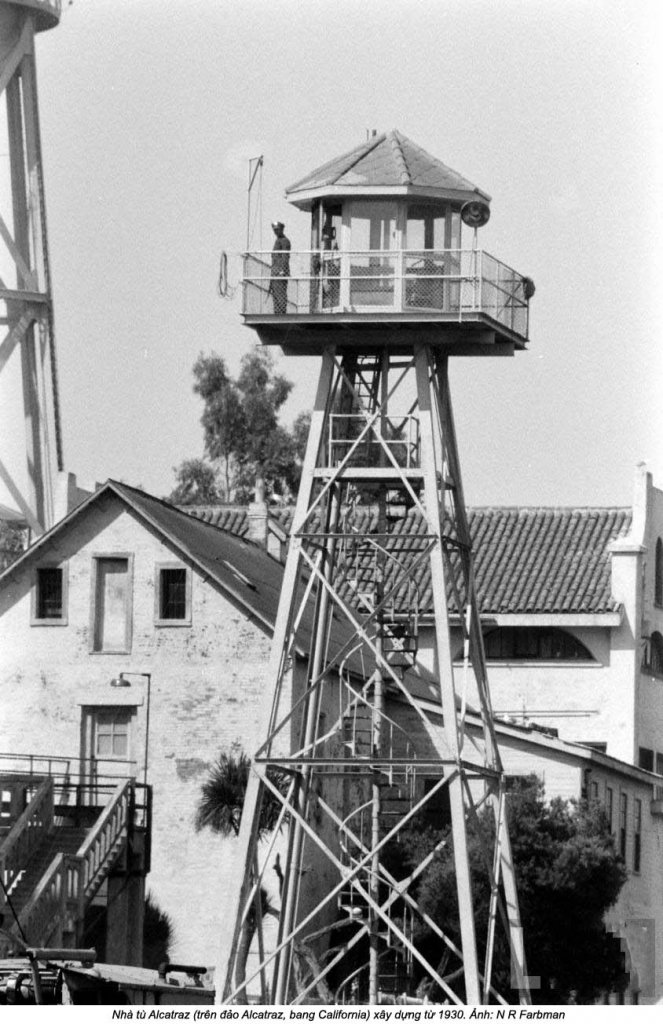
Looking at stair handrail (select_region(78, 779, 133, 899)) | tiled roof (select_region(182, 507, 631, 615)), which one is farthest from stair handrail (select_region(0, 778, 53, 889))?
tiled roof (select_region(182, 507, 631, 615))

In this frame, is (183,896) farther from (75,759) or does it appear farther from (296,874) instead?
(296,874)

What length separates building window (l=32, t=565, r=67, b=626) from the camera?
63.6 metres

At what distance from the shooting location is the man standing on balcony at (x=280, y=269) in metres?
47.9

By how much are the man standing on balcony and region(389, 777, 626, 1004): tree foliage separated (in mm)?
12577

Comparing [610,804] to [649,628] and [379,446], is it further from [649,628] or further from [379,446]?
[379,446]

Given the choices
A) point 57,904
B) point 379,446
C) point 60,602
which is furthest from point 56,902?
point 60,602

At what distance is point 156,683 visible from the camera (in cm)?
6244

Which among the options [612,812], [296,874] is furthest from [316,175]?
[612,812]

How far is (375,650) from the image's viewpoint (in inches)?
1881

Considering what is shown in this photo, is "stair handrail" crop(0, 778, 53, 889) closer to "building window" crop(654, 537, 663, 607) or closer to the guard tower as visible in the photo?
the guard tower

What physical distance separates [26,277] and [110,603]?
8298mm

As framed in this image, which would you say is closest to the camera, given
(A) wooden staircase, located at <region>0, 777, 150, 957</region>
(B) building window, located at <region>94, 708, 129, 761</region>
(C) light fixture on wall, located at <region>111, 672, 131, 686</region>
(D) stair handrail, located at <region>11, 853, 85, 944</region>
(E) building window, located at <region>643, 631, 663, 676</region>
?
(D) stair handrail, located at <region>11, 853, 85, 944</region>

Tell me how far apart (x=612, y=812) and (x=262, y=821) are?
12506mm

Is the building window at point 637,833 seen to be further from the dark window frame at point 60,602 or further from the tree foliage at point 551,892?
the dark window frame at point 60,602
